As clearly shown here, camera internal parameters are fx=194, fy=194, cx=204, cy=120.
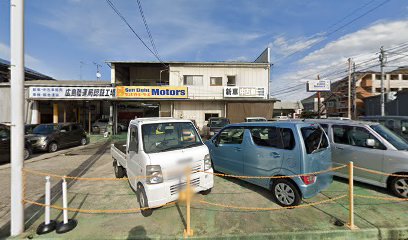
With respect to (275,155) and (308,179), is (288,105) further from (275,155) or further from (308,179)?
(308,179)

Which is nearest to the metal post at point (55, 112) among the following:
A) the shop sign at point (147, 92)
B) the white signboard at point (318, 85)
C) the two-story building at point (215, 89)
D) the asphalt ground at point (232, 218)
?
the two-story building at point (215, 89)

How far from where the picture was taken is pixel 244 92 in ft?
57.6

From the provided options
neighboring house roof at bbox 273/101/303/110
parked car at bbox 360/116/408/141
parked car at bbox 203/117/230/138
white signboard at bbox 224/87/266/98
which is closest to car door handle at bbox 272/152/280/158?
parked car at bbox 360/116/408/141

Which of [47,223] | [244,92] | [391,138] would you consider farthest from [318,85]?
[47,223]

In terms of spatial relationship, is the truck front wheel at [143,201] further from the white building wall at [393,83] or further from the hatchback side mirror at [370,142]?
the white building wall at [393,83]

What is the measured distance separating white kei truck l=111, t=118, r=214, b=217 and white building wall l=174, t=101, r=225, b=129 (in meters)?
13.8

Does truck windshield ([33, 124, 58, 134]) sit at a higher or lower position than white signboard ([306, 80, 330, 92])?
lower

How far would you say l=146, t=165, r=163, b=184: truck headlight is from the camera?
3.47 metres

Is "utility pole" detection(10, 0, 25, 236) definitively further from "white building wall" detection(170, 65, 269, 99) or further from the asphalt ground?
"white building wall" detection(170, 65, 269, 99)

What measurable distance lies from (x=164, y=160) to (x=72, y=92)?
56.2 ft

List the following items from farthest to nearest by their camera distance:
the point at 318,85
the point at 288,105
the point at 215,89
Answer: the point at 288,105
the point at 318,85
the point at 215,89

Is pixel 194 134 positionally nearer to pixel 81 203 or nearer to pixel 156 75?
pixel 81 203

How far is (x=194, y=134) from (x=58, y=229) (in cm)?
294

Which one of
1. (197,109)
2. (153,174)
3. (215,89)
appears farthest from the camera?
(197,109)
